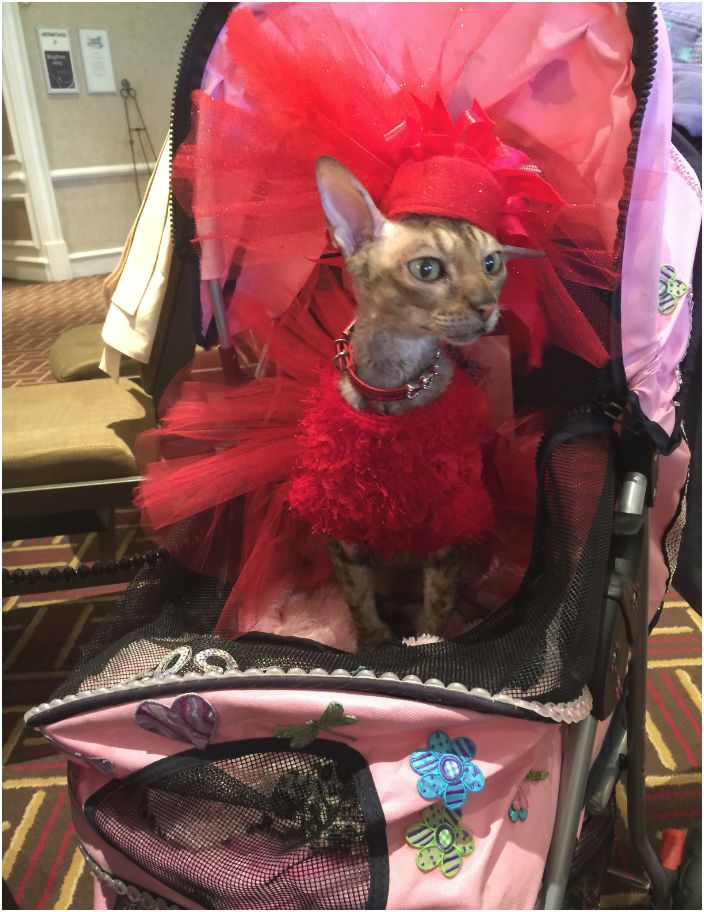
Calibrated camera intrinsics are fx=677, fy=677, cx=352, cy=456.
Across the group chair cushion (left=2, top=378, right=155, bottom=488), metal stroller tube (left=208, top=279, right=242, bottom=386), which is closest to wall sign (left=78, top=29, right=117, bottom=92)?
chair cushion (left=2, top=378, right=155, bottom=488)

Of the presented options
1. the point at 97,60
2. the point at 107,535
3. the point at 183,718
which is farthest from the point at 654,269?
the point at 97,60

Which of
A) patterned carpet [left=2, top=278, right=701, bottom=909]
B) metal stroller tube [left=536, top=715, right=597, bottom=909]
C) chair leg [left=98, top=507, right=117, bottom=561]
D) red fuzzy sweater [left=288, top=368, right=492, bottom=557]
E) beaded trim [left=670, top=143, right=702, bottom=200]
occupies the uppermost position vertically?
beaded trim [left=670, top=143, right=702, bottom=200]

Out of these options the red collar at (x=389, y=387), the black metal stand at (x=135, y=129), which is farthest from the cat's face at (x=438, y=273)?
the black metal stand at (x=135, y=129)

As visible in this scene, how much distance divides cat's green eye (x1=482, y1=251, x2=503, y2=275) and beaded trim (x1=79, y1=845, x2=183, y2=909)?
2.41 ft

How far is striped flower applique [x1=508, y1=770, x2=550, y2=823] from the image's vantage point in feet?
2.08

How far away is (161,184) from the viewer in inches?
47.6

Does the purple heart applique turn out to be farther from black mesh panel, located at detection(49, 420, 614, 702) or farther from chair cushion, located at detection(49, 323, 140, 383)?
chair cushion, located at detection(49, 323, 140, 383)

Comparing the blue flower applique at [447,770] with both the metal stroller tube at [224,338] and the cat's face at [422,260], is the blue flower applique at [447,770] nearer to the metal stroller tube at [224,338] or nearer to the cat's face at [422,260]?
the cat's face at [422,260]

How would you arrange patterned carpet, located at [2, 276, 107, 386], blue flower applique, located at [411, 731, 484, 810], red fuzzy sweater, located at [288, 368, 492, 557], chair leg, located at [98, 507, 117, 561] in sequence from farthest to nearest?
patterned carpet, located at [2, 276, 107, 386]
chair leg, located at [98, 507, 117, 561]
red fuzzy sweater, located at [288, 368, 492, 557]
blue flower applique, located at [411, 731, 484, 810]

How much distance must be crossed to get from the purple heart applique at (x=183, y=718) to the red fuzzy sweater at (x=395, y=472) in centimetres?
29

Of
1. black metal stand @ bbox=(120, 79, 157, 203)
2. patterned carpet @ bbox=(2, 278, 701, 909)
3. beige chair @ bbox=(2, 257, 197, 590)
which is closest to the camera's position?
patterned carpet @ bbox=(2, 278, 701, 909)

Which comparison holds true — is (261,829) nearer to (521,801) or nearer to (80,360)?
(521,801)

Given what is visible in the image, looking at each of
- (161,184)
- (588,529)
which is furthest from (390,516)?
(161,184)

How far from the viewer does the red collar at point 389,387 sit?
2.77ft
